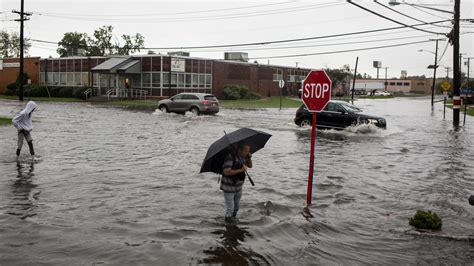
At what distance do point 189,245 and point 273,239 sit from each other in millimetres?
1268

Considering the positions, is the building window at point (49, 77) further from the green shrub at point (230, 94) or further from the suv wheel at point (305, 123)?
the suv wheel at point (305, 123)

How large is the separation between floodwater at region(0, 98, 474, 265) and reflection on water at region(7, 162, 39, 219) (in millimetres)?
24

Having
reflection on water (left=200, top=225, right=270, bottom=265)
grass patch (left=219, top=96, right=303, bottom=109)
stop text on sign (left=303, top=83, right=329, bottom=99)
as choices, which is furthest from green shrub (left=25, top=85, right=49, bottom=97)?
reflection on water (left=200, top=225, right=270, bottom=265)

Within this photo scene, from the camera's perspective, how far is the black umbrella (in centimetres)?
697

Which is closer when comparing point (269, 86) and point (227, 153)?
point (227, 153)

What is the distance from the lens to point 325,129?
2283 centimetres

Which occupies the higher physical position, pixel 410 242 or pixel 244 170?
pixel 244 170

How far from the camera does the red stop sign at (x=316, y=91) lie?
27.2 feet

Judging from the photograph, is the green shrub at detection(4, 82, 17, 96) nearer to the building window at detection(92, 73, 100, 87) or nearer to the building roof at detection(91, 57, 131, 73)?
the building window at detection(92, 73, 100, 87)

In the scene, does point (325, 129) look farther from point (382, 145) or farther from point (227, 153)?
point (227, 153)

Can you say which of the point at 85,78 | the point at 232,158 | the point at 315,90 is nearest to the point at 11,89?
the point at 85,78

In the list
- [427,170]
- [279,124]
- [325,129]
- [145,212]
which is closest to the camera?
[145,212]

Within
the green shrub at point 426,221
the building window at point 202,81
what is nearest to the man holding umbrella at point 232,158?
the green shrub at point 426,221

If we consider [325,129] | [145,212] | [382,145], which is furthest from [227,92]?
[145,212]
